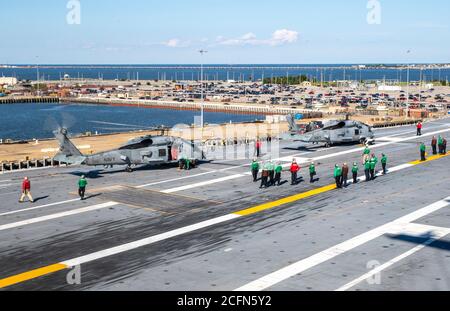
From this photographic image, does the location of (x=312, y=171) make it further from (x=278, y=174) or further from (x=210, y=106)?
(x=210, y=106)

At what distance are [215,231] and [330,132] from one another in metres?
28.6

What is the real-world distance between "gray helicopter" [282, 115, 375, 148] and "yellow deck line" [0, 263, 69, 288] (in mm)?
30551

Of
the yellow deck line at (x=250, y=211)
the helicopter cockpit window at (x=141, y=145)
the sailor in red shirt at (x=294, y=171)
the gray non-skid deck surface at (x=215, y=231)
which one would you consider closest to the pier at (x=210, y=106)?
the helicopter cockpit window at (x=141, y=145)

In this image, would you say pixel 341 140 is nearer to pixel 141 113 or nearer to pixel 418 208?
pixel 418 208

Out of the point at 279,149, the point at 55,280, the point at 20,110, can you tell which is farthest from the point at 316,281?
the point at 20,110

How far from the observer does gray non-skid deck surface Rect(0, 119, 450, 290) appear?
17188 millimetres

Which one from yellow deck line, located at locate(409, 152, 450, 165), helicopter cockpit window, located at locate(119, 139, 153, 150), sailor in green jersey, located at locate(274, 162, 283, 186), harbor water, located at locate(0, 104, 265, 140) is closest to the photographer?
sailor in green jersey, located at locate(274, 162, 283, 186)

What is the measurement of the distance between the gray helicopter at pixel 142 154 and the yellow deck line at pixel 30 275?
15620 mm

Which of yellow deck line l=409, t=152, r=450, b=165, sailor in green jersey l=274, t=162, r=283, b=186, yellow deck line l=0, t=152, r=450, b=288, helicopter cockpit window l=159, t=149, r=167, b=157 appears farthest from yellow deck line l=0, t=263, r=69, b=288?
yellow deck line l=409, t=152, r=450, b=165

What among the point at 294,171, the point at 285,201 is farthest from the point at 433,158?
the point at 285,201

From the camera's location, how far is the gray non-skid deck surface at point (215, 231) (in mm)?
17188

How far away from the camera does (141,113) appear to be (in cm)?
14162

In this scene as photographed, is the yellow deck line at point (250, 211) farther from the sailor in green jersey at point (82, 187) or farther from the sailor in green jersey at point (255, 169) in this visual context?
the sailor in green jersey at point (82, 187)

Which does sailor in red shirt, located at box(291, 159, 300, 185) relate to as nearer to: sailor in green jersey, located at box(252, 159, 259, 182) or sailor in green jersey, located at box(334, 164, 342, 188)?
sailor in green jersey, located at box(252, 159, 259, 182)
